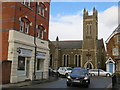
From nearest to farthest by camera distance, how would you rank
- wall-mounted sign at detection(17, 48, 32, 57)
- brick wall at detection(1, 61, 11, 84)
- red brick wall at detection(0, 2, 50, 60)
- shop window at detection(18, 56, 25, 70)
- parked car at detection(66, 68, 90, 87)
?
parked car at detection(66, 68, 90, 87)
brick wall at detection(1, 61, 11, 84)
red brick wall at detection(0, 2, 50, 60)
wall-mounted sign at detection(17, 48, 32, 57)
shop window at detection(18, 56, 25, 70)

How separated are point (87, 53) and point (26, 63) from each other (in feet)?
166

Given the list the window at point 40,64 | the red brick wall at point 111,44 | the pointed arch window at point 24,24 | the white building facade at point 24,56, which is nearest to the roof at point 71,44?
the red brick wall at point 111,44

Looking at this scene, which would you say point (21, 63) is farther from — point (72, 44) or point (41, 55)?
point (72, 44)

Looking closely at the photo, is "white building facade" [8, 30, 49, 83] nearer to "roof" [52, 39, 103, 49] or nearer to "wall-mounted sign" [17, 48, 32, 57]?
"wall-mounted sign" [17, 48, 32, 57]

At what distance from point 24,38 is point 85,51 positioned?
51869mm

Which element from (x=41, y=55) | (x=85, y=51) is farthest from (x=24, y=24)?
(x=85, y=51)

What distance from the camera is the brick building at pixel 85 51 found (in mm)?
69000

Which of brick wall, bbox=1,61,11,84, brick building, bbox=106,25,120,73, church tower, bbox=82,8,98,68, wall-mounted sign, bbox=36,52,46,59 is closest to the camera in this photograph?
brick wall, bbox=1,61,11,84

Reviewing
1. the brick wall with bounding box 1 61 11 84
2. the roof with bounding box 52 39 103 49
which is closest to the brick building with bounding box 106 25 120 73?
the brick wall with bounding box 1 61 11 84

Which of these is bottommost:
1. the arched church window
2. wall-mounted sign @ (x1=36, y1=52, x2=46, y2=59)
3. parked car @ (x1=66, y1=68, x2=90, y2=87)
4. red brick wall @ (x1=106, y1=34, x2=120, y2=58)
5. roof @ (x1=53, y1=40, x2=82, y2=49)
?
parked car @ (x1=66, y1=68, x2=90, y2=87)

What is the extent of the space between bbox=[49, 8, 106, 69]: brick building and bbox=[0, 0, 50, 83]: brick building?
4493 cm

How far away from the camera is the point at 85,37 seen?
71.6 meters

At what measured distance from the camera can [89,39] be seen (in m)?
71.1

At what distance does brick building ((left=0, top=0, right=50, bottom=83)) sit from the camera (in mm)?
18547
